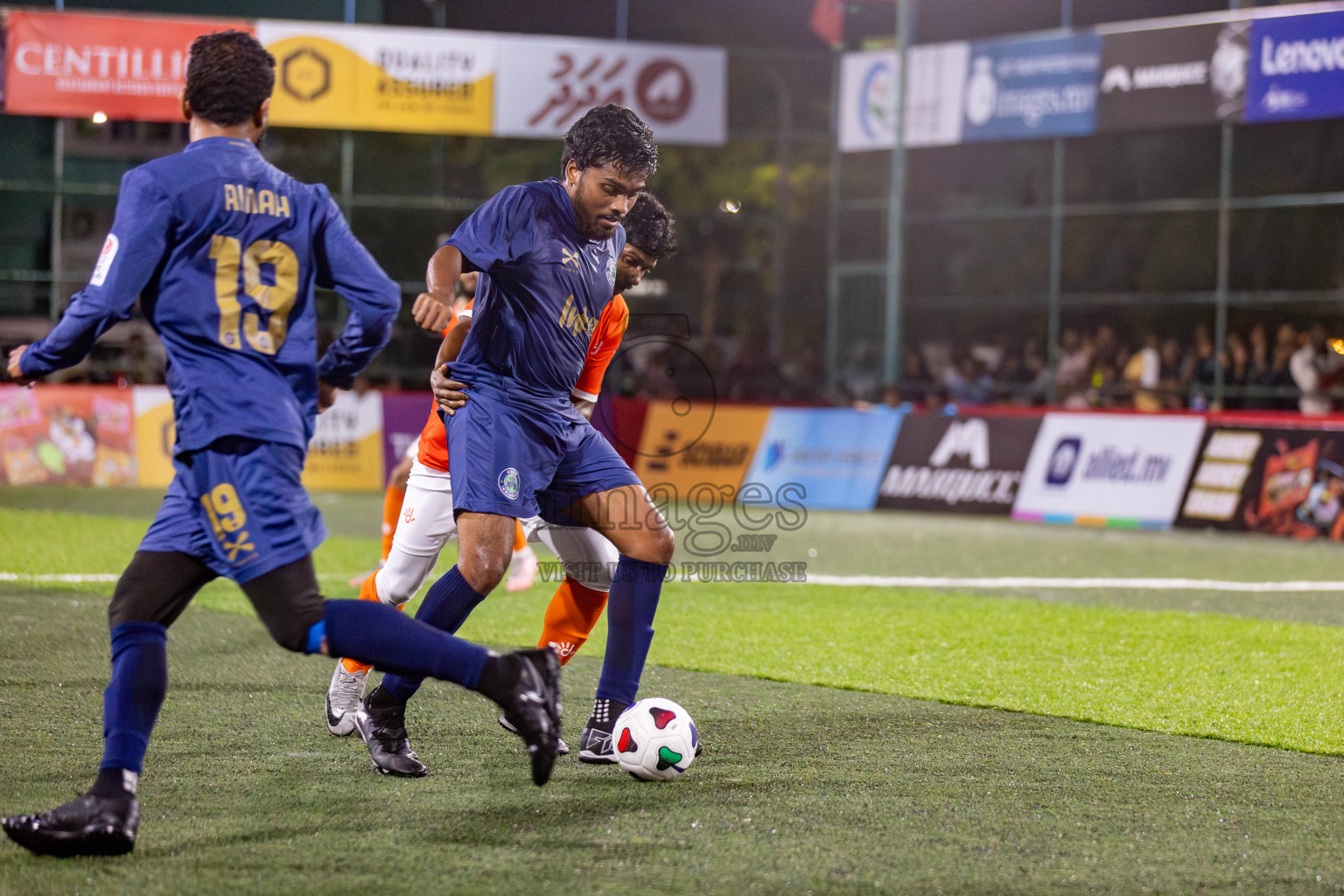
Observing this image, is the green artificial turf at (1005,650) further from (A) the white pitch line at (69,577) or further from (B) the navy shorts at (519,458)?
(B) the navy shorts at (519,458)

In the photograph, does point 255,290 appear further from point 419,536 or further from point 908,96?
point 908,96

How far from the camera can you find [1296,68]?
64.0 ft

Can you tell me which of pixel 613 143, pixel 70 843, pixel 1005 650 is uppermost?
pixel 613 143

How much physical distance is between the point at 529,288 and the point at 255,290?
1.14 m

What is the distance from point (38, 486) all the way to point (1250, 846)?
52.6ft

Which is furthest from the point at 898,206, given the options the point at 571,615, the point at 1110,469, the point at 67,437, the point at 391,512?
the point at 571,615

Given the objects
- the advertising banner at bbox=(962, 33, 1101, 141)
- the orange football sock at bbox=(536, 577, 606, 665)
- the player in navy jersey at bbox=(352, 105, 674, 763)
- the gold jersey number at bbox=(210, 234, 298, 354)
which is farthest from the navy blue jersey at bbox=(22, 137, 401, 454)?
the advertising banner at bbox=(962, 33, 1101, 141)

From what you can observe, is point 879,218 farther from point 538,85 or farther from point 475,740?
point 475,740

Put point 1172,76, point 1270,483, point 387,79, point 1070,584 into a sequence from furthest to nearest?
1. point 387,79
2. point 1172,76
3. point 1270,483
4. point 1070,584

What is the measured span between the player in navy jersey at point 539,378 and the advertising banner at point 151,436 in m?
13.6

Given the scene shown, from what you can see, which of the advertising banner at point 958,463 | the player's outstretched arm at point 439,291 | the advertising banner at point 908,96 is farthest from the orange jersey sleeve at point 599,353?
the advertising banner at point 908,96

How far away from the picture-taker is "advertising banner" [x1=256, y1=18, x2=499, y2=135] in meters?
22.7

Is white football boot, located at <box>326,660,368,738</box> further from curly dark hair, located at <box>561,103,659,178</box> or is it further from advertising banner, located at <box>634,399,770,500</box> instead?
advertising banner, located at <box>634,399,770,500</box>

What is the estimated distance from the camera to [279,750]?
4.84 m
